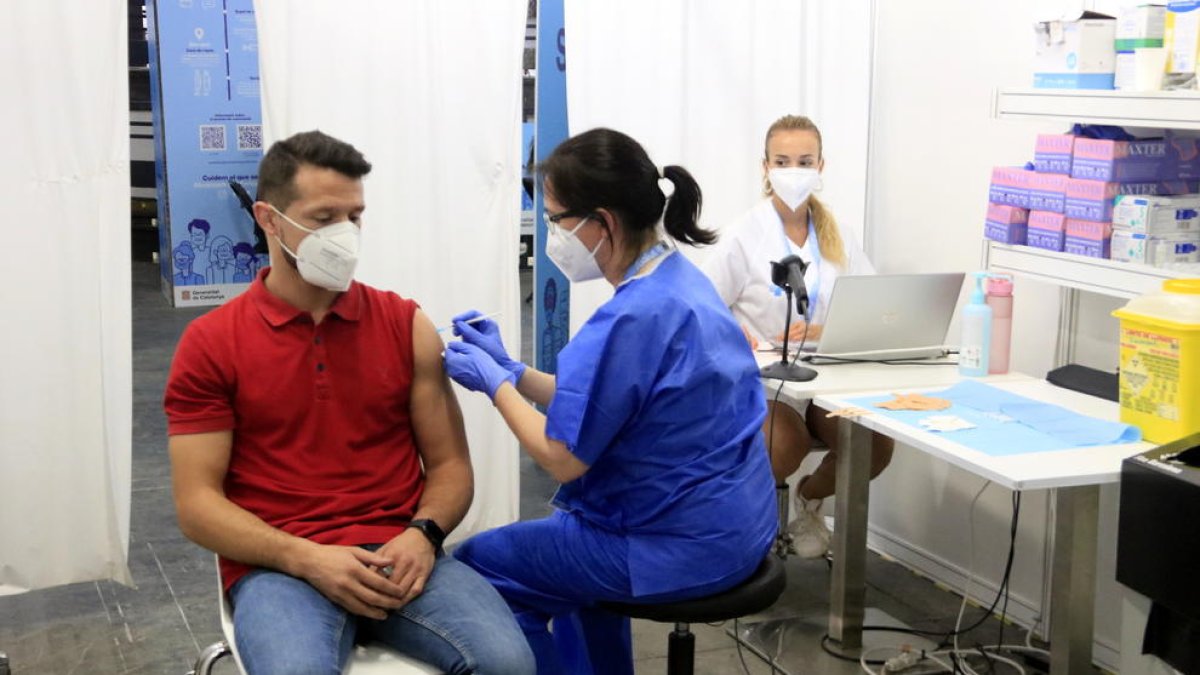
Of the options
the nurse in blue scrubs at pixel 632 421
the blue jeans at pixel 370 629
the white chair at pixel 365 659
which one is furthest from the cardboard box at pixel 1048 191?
the white chair at pixel 365 659

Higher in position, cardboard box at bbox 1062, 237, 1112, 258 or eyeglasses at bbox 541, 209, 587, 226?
eyeglasses at bbox 541, 209, 587, 226

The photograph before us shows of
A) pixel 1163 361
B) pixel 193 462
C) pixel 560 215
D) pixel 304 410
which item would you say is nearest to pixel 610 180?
pixel 560 215

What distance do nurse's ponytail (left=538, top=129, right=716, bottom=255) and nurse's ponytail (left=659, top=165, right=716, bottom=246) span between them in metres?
0.02

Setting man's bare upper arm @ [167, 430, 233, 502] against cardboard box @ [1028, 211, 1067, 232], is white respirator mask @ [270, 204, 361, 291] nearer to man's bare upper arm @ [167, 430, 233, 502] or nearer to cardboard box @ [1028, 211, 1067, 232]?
man's bare upper arm @ [167, 430, 233, 502]

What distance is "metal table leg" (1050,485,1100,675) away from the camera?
94.2 inches

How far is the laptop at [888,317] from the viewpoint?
2.89 m

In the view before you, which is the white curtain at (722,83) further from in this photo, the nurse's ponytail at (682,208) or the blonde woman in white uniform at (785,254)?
the nurse's ponytail at (682,208)

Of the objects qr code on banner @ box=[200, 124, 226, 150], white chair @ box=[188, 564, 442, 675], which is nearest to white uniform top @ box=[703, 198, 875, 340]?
white chair @ box=[188, 564, 442, 675]

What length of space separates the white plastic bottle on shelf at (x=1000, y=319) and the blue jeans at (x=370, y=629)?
1.43 meters

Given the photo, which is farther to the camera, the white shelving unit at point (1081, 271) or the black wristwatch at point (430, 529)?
the white shelving unit at point (1081, 271)

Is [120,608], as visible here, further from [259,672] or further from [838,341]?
[838,341]

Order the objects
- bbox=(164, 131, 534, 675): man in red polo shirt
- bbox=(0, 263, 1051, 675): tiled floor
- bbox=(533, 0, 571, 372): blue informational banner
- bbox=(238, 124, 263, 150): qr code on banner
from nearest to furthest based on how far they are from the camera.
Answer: bbox=(164, 131, 534, 675): man in red polo shirt → bbox=(0, 263, 1051, 675): tiled floor → bbox=(533, 0, 571, 372): blue informational banner → bbox=(238, 124, 263, 150): qr code on banner

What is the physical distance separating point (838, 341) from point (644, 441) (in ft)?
3.49

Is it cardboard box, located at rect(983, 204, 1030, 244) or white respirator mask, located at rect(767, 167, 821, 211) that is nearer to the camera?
cardboard box, located at rect(983, 204, 1030, 244)
